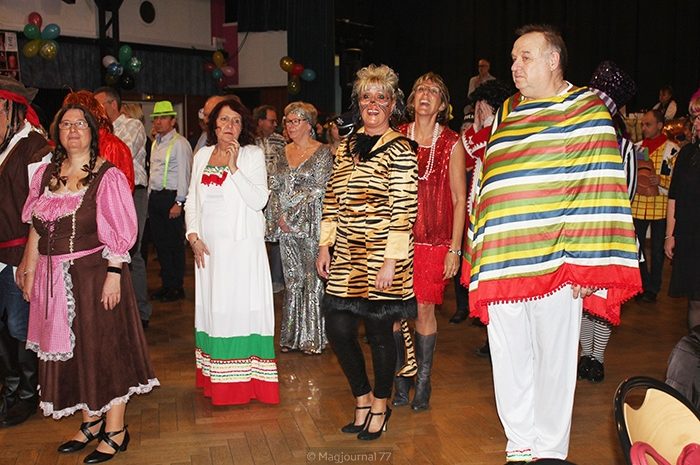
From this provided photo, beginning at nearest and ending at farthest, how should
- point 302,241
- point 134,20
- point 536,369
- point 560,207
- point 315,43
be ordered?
point 560,207 → point 536,369 → point 302,241 → point 134,20 → point 315,43

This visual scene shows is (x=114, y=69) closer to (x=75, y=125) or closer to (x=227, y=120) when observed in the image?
(x=227, y=120)

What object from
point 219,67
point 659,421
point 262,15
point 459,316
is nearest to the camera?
point 659,421

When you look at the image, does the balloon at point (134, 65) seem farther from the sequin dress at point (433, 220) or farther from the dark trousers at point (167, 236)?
the sequin dress at point (433, 220)

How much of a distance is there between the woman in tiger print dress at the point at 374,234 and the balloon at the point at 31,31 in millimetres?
10130

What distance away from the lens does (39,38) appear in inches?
498

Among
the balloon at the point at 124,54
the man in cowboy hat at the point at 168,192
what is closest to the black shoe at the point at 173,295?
the man in cowboy hat at the point at 168,192

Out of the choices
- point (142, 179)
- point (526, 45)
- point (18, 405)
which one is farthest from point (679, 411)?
point (142, 179)

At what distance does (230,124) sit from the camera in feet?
14.6

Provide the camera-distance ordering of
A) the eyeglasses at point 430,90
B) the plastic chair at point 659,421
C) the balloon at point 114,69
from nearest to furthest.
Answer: the plastic chair at point 659,421, the eyeglasses at point 430,90, the balloon at point 114,69

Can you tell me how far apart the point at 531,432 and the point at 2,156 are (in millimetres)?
3033

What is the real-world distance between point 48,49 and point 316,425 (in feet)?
33.5

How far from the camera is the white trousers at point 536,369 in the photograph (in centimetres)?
314

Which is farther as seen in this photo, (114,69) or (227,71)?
(227,71)

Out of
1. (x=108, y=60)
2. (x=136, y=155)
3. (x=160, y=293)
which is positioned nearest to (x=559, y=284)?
(x=136, y=155)
